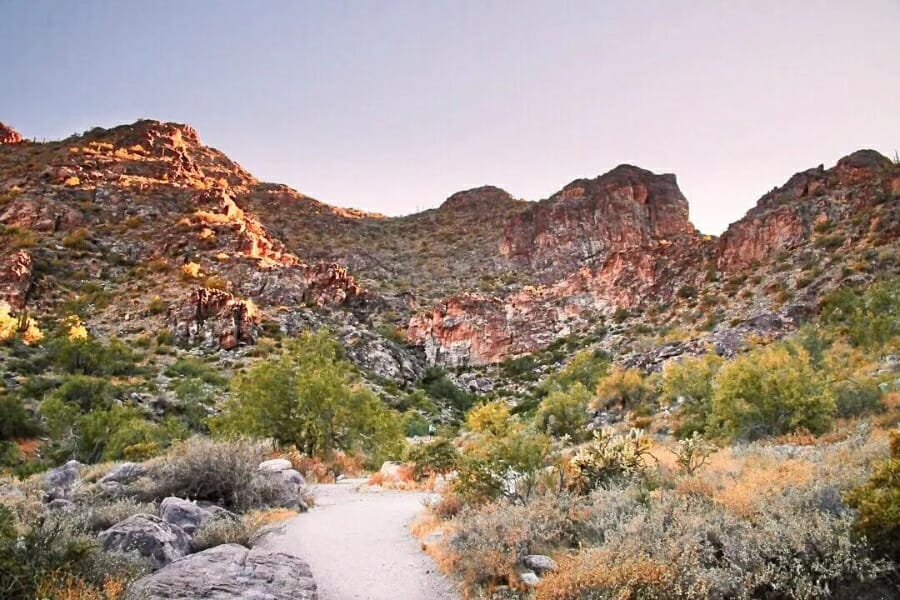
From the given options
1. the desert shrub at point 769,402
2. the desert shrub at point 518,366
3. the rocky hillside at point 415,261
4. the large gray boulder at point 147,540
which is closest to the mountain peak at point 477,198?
the rocky hillside at point 415,261

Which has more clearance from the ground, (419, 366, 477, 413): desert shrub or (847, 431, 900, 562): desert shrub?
(847, 431, 900, 562): desert shrub

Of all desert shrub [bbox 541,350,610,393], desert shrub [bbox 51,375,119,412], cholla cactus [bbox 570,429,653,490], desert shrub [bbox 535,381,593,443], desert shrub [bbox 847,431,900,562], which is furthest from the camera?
desert shrub [bbox 541,350,610,393]

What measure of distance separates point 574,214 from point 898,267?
51.9 metres

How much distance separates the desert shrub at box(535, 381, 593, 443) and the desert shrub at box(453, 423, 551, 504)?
48.0ft

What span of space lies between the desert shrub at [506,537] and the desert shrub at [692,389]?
12262 mm

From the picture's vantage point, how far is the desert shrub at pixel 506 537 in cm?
652

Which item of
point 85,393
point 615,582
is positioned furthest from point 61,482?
point 85,393

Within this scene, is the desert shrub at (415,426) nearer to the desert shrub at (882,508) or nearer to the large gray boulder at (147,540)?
the large gray boulder at (147,540)

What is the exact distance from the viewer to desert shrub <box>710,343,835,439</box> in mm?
13445

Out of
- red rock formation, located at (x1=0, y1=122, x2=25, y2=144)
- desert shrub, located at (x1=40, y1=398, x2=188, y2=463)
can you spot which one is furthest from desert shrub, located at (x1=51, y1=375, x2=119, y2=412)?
red rock formation, located at (x1=0, y1=122, x2=25, y2=144)

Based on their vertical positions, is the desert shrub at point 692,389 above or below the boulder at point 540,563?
below

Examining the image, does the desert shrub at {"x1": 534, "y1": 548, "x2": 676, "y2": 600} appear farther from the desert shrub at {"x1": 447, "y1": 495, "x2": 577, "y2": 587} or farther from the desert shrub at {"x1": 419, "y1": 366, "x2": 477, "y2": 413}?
the desert shrub at {"x1": 419, "y1": 366, "x2": 477, "y2": 413}

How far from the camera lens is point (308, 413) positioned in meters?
20.1

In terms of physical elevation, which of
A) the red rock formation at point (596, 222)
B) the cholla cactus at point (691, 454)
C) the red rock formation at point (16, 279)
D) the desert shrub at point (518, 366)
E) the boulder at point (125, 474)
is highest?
the red rock formation at point (596, 222)
